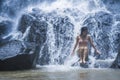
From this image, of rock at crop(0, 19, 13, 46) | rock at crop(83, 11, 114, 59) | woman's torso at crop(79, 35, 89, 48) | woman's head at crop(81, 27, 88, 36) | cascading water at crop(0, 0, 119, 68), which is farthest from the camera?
rock at crop(0, 19, 13, 46)

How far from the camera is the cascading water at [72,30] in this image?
58.6 feet

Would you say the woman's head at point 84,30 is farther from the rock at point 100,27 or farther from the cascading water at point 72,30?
the rock at point 100,27

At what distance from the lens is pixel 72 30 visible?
1898 cm

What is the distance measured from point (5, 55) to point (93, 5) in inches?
297

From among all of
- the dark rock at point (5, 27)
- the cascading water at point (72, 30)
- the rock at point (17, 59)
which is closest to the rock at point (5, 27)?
the dark rock at point (5, 27)

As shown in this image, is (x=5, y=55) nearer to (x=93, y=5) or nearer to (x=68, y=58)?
(x=68, y=58)

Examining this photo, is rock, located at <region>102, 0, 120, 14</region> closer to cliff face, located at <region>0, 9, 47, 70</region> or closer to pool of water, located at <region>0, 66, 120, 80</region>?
cliff face, located at <region>0, 9, 47, 70</region>

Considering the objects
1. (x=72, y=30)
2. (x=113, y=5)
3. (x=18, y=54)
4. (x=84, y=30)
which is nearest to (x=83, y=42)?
(x=84, y=30)

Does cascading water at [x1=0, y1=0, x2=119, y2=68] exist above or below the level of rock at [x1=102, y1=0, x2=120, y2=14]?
below

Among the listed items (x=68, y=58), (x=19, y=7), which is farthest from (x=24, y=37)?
(x=19, y=7)

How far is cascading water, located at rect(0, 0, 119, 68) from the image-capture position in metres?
17.9

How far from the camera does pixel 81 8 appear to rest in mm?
20797

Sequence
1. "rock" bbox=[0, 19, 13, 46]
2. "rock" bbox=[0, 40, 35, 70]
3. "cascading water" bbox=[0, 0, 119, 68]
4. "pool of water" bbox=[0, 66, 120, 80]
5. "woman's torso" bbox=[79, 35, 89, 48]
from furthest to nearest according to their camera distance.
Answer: "rock" bbox=[0, 19, 13, 46], "cascading water" bbox=[0, 0, 119, 68], "rock" bbox=[0, 40, 35, 70], "pool of water" bbox=[0, 66, 120, 80], "woman's torso" bbox=[79, 35, 89, 48]

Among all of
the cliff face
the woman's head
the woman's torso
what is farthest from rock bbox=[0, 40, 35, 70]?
the woman's head
